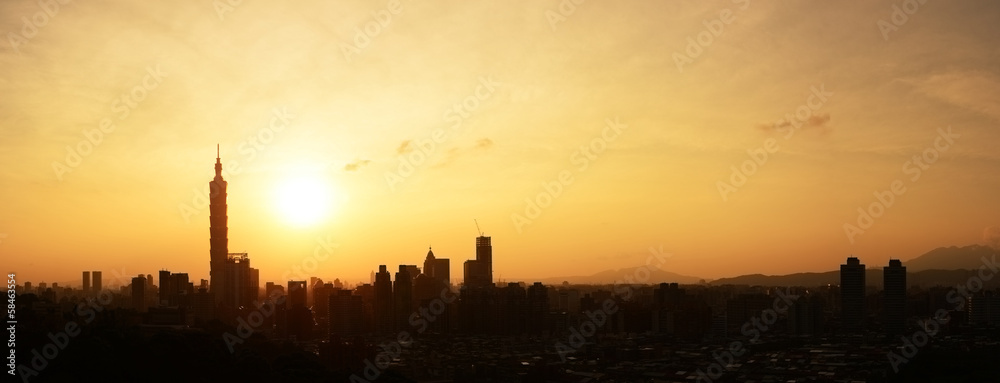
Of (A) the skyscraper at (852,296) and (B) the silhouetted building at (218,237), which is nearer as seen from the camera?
(A) the skyscraper at (852,296)

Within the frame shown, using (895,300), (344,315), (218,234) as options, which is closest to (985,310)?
(895,300)

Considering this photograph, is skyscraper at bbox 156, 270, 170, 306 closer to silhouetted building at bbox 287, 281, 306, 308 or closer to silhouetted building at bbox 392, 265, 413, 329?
silhouetted building at bbox 287, 281, 306, 308

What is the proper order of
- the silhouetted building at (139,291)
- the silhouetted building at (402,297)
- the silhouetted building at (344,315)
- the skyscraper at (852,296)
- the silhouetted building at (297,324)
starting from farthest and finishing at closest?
1. the silhouetted building at (139,291)
2. the silhouetted building at (402,297)
3. the skyscraper at (852,296)
4. the silhouetted building at (344,315)
5. the silhouetted building at (297,324)

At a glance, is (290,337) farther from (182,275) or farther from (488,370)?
(182,275)

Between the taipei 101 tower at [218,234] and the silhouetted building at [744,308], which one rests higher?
the taipei 101 tower at [218,234]

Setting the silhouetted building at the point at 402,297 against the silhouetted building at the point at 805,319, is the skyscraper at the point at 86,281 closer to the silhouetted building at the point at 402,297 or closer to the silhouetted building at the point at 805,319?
the silhouetted building at the point at 402,297

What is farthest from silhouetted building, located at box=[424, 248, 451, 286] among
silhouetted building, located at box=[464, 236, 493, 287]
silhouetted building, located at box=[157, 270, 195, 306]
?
silhouetted building, located at box=[157, 270, 195, 306]

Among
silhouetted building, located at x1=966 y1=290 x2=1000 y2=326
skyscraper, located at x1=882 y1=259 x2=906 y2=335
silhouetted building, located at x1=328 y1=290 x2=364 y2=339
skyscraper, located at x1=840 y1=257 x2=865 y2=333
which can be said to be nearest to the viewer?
skyscraper, located at x1=882 y1=259 x2=906 y2=335

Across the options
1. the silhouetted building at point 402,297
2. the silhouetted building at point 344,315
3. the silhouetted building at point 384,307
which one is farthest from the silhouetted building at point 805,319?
the silhouetted building at point 344,315
